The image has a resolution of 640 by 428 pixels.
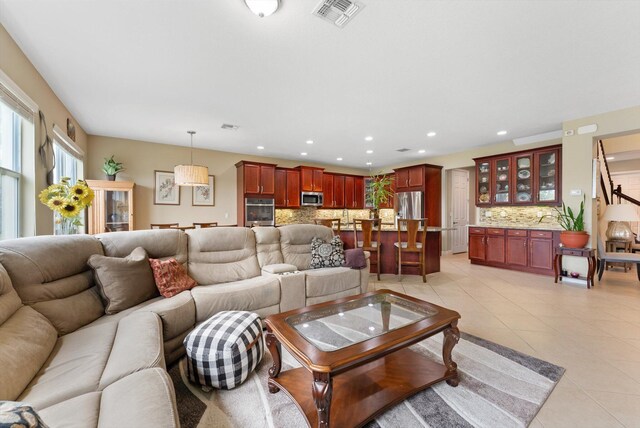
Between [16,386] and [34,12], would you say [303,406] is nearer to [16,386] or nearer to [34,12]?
[16,386]

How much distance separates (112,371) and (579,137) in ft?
20.3

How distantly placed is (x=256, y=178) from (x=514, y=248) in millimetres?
5624

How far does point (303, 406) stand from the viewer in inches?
58.6

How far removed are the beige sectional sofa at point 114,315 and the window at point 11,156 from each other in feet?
3.14

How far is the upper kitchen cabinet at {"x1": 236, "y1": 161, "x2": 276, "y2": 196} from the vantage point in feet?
19.9

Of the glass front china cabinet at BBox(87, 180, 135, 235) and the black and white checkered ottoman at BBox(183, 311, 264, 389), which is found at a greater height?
the glass front china cabinet at BBox(87, 180, 135, 235)

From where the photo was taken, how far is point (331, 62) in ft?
8.53

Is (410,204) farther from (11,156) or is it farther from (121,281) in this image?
(11,156)

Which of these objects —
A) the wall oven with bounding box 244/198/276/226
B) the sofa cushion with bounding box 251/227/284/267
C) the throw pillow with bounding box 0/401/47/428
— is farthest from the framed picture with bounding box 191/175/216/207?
the throw pillow with bounding box 0/401/47/428

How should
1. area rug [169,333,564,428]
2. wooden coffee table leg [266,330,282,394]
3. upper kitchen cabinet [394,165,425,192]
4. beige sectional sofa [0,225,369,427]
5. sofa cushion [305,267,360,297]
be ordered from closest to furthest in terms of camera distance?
beige sectional sofa [0,225,369,427]
area rug [169,333,564,428]
wooden coffee table leg [266,330,282,394]
sofa cushion [305,267,360,297]
upper kitchen cabinet [394,165,425,192]

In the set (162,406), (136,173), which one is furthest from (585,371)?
(136,173)

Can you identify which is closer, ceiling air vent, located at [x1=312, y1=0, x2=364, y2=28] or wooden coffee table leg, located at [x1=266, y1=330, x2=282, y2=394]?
wooden coffee table leg, located at [x1=266, y1=330, x2=282, y2=394]

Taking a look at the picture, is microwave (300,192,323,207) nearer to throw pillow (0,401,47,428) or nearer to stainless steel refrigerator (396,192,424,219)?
stainless steel refrigerator (396,192,424,219)

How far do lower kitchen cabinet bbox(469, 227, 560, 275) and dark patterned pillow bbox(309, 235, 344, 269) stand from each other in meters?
3.91
